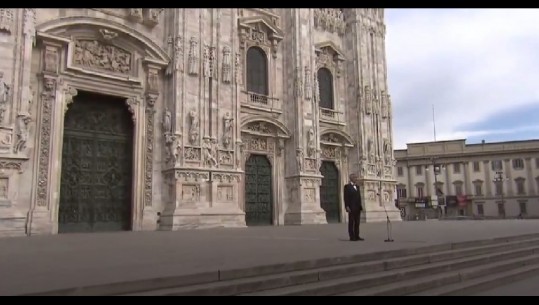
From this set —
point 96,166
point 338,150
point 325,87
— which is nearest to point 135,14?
point 96,166

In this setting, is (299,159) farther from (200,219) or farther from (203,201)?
(200,219)

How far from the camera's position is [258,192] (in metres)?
22.6

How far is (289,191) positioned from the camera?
2327 centimetres

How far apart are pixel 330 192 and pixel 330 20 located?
34.8ft

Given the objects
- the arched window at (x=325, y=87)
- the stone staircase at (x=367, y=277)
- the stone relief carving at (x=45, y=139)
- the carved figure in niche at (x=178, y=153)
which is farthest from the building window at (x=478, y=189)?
the stone relief carving at (x=45, y=139)

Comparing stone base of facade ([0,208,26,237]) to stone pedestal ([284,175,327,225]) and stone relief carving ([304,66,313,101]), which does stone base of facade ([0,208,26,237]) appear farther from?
stone relief carving ([304,66,313,101])

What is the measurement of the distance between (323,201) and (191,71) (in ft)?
35.1

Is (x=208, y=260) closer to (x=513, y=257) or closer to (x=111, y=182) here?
(x=513, y=257)

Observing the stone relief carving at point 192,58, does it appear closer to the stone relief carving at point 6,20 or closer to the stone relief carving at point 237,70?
the stone relief carving at point 237,70

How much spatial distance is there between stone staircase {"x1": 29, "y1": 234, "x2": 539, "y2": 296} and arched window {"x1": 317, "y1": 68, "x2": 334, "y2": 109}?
18.1 meters

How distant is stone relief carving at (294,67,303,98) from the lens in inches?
934

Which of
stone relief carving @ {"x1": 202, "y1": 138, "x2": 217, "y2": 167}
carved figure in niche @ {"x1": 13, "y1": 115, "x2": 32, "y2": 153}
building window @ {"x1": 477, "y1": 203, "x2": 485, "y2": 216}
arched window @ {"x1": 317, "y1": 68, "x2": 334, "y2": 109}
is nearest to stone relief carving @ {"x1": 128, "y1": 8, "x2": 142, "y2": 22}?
stone relief carving @ {"x1": 202, "y1": 138, "x2": 217, "y2": 167}

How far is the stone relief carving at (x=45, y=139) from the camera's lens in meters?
15.9

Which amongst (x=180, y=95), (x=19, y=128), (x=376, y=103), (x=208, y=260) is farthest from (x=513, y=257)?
(x=376, y=103)
